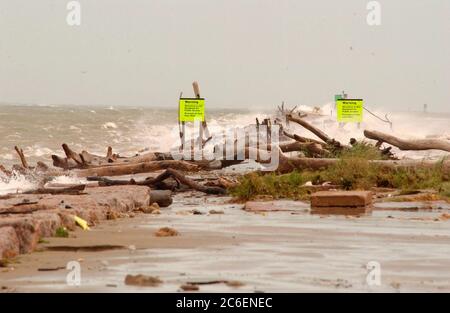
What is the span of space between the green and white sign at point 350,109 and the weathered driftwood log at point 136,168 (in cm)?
915

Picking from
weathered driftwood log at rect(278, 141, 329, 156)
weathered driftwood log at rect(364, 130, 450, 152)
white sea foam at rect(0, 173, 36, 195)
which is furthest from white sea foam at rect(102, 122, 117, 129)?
white sea foam at rect(0, 173, 36, 195)

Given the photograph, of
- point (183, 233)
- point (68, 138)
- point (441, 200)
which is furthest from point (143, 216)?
point (68, 138)

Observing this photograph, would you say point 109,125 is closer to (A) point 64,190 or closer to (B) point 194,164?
(B) point 194,164

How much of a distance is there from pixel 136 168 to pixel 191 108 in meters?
7.35

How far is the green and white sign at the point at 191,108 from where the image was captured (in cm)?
2692

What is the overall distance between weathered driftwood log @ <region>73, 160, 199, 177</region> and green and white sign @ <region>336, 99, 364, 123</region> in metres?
9.15

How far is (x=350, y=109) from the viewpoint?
28.5 meters

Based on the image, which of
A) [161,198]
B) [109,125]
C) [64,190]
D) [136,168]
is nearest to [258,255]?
[161,198]

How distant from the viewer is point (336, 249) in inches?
344

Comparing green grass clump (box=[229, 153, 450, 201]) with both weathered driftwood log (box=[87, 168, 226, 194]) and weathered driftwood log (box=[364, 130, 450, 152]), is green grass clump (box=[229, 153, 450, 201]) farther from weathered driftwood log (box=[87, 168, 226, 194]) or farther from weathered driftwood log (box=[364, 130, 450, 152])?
weathered driftwood log (box=[364, 130, 450, 152])

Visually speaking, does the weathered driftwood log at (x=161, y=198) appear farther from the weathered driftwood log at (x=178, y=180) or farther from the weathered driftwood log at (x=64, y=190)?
the weathered driftwood log at (x=178, y=180)

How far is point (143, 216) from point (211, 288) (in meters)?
5.77

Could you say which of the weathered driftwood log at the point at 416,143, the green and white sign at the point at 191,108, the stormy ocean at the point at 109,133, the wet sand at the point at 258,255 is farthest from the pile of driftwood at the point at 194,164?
the stormy ocean at the point at 109,133
